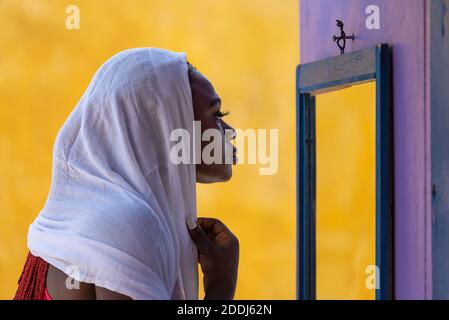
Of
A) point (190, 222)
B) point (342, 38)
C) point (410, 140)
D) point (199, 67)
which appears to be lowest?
point (190, 222)

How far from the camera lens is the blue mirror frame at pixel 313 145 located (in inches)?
74.7

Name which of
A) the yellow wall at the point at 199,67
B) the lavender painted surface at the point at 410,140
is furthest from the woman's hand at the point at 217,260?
the yellow wall at the point at 199,67

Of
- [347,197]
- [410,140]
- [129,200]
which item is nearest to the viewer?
A: [129,200]

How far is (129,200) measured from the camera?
1114 millimetres

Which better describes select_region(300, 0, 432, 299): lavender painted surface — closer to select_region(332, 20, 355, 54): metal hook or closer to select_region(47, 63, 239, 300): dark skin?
select_region(332, 20, 355, 54): metal hook

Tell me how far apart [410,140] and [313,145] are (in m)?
0.67

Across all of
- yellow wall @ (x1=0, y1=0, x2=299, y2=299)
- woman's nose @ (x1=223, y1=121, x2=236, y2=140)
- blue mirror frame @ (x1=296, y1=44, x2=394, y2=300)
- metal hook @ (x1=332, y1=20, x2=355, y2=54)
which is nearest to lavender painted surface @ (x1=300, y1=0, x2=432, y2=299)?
blue mirror frame @ (x1=296, y1=44, x2=394, y2=300)

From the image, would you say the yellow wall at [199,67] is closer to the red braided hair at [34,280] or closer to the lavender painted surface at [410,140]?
the lavender painted surface at [410,140]

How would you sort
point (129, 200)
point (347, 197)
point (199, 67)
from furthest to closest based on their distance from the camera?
point (199, 67) → point (347, 197) → point (129, 200)

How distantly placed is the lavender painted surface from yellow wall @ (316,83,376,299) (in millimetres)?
1625

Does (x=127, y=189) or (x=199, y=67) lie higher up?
(x=199, y=67)

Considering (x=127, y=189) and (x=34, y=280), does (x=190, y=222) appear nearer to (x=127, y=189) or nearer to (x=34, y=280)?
(x=127, y=189)

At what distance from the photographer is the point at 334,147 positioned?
3.61 meters

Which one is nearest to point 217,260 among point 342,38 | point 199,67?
point 342,38
